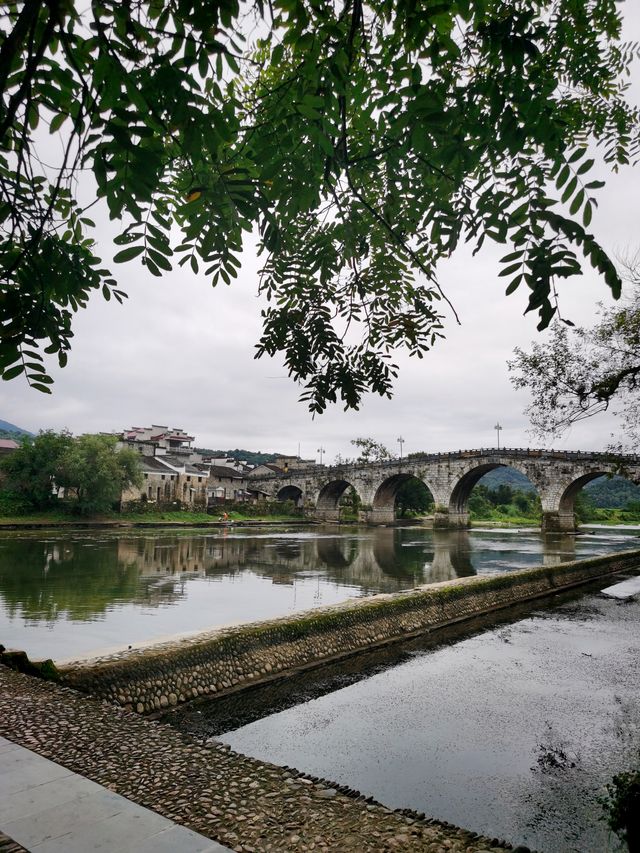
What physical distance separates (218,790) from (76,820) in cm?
99

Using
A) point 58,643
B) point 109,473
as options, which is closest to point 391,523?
point 109,473

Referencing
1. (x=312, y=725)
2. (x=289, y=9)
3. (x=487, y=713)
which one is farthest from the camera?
(x=487, y=713)

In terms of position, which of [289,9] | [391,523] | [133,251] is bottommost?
[391,523]

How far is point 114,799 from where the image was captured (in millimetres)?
3186

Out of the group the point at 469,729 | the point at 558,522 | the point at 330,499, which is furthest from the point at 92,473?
the point at 330,499

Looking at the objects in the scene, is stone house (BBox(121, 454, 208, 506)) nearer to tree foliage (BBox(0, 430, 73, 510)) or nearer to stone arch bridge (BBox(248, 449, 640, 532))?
tree foliage (BBox(0, 430, 73, 510))

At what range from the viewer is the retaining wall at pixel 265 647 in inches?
238

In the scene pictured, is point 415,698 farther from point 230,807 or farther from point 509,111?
point 509,111

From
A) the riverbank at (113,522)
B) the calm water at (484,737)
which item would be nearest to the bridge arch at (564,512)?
the riverbank at (113,522)

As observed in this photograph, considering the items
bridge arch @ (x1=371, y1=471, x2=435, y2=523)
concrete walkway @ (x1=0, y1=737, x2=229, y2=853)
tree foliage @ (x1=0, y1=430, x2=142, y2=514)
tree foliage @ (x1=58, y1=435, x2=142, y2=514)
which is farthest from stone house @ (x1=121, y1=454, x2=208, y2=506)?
concrete walkway @ (x1=0, y1=737, x2=229, y2=853)

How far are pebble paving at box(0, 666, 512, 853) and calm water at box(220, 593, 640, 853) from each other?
103 centimetres

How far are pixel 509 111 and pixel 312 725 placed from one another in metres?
6.28

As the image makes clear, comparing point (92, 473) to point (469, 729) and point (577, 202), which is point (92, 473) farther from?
point (577, 202)

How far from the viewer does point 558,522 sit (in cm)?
5156
